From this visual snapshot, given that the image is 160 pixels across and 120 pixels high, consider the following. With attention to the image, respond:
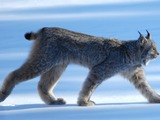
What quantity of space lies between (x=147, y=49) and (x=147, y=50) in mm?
15

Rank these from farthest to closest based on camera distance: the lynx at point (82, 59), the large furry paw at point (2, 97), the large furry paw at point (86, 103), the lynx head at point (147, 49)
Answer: the lynx head at point (147, 49) → the lynx at point (82, 59) → the large furry paw at point (2, 97) → the large furry paw at point (86, 103)

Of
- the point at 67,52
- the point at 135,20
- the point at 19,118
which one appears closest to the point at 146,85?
the point at 67,52

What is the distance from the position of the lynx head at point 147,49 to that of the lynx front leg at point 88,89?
29.0 inches

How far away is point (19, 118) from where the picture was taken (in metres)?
9.29

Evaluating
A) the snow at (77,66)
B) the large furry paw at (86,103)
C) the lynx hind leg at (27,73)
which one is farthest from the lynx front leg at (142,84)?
the lynx hind leg at (27,73)

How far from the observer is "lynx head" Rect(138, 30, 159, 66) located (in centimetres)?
1107

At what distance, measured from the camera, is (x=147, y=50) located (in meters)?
11.1

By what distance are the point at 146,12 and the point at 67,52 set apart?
7.63 metres

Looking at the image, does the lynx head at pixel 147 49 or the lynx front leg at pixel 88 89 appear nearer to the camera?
the lynx front leg at pixel 88 89

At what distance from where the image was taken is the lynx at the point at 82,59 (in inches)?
428

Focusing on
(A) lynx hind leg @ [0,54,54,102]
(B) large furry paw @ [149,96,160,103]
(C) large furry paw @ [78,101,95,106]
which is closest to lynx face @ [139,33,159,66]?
(B) large furry paw @ [149,96,160,103]

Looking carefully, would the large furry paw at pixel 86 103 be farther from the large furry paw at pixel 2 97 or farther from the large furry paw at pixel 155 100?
the large furry paw at pixel 2 97

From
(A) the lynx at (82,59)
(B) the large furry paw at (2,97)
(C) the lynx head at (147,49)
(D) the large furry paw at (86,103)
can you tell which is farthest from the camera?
(C) the lynx head at (147,49)

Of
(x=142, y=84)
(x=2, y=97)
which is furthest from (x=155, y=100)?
(x=2, y=97)
